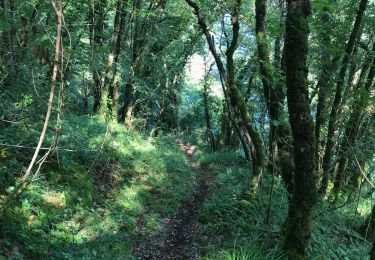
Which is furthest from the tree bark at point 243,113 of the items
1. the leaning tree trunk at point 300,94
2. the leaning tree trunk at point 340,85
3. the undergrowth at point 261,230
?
the leaning tree trunk at point 300,94

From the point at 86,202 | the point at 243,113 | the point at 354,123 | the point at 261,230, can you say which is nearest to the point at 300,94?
the point at 261,230

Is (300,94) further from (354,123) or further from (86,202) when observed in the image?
(354,123)

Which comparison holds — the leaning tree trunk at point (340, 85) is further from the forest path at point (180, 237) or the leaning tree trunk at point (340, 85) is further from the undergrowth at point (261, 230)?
the forest path at point (180, 237)

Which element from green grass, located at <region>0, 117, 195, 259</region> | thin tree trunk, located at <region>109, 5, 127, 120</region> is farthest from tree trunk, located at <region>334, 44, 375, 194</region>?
thin tree trunk, located at <region>109, 5, 127, 120</region>

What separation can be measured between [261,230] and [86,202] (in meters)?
3.54

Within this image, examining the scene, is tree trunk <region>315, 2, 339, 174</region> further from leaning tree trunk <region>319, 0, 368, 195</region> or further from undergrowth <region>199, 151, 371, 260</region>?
undergrowth <region>199, 151, 371, 260</region>

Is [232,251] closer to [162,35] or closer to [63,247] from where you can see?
[63,247]

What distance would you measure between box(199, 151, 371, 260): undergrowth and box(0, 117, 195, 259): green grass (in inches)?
52.6

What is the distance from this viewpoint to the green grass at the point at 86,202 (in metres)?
5.48

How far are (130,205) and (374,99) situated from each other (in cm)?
587

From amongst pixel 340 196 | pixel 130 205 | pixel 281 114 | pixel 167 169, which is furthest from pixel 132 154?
pixel 340 196

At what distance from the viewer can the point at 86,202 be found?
7.38m

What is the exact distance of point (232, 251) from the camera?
633cm

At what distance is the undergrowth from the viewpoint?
249 inches
